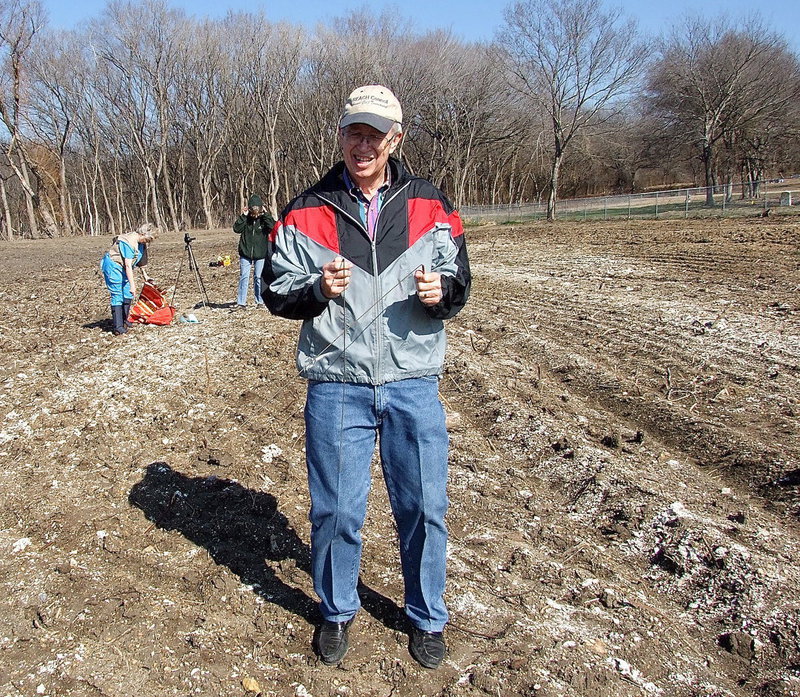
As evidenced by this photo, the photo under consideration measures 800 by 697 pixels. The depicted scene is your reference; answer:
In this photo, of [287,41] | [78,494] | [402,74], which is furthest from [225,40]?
[78,494]

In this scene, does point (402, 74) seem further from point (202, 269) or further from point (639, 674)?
point (639, 674)

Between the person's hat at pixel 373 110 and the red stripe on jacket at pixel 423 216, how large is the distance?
0.29 meters

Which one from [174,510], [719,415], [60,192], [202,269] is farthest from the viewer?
[60,192]

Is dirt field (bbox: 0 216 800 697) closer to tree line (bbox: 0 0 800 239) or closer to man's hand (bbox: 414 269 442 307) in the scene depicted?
man's hand (bbox: 414 269 442 307)

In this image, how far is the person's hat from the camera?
2383mm

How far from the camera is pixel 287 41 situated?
1730 inches

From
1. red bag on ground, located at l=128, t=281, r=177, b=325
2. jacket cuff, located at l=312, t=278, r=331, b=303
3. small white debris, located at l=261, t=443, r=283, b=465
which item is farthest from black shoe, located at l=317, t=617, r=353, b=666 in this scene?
red bag on ground, located at l=128, t=281, r=177, b=325

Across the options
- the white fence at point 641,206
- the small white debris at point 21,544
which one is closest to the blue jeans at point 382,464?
the small white debris at point 21,544

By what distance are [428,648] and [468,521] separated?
1.32m

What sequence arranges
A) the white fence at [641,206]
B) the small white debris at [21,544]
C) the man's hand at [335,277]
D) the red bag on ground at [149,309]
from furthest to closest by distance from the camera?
the white fence at [641,206] < the red bag on ground at [149,309] < the small white debris at [21,544] < the man's hand at [335,277]

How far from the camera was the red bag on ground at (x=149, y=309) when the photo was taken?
9594 millimetres

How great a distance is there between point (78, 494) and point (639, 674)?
3.46m

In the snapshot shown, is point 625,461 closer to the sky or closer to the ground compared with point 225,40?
closer to the ground

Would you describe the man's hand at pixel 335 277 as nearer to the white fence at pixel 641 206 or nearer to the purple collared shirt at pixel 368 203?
the purple collared shirt at pixel 368 203
